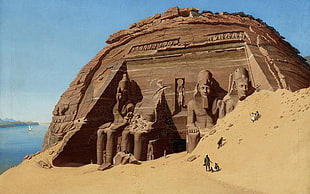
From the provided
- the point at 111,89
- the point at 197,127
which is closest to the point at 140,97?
the point at 111,89

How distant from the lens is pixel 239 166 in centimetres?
557

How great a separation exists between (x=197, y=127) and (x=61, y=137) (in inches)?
295

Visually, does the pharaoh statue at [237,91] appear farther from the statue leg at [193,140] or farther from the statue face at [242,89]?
the statue leg at [193,140]

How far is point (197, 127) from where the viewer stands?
889cm

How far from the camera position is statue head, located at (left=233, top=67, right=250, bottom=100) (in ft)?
26.8

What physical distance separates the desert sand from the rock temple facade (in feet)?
5.17

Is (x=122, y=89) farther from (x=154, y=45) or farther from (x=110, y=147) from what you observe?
(x=154, y=45)

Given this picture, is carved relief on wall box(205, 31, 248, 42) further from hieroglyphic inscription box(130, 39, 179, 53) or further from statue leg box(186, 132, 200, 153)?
statue leg box(186, 132, 200, 153)

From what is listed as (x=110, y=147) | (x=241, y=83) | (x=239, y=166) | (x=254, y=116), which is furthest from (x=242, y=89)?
(x=110, y=147)

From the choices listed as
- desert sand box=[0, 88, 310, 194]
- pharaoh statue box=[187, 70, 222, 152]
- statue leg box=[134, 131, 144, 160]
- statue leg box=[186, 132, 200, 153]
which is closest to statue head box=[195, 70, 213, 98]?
pharaoh statue box=[187, 70, 222, 152]

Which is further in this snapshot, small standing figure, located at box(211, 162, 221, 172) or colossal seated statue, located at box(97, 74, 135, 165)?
colossal seated statue, located at box(97, 74, 135, 165)

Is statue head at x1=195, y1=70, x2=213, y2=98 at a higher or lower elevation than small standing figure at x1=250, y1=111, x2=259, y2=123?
higher

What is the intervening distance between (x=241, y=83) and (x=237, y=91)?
0.45m

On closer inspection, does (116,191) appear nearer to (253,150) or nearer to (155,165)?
(155,165)
